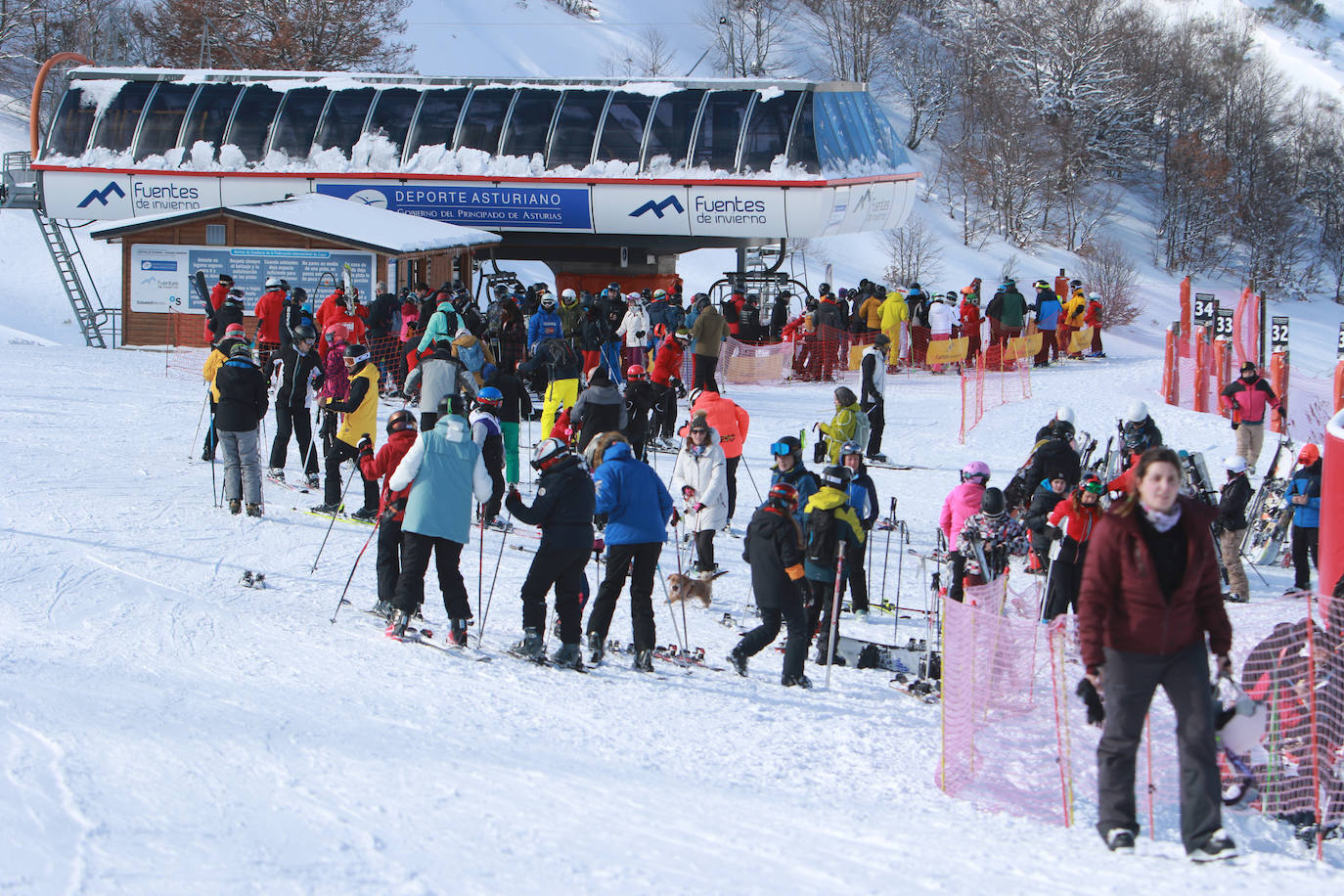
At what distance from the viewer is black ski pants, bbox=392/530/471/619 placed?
8.43m

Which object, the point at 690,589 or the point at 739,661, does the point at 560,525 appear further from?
the point at 690,589

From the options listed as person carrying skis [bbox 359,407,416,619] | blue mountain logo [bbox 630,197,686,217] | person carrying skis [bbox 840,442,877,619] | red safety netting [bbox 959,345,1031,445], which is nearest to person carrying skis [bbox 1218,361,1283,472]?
red safety netting [bbox 959,345,1031,445]

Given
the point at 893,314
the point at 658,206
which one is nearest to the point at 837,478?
the point at 893,314

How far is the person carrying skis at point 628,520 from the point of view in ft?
27.8

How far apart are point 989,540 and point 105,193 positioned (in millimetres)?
23000

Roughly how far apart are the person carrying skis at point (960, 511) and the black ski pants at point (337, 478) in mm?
4850

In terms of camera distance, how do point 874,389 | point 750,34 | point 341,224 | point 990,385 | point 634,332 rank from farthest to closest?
point 750,34, point 341,224, point 990,385, point 634,332, point 874,389

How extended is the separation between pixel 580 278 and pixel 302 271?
7566mm

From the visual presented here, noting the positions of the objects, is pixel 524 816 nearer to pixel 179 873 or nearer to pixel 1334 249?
pixel 179 873

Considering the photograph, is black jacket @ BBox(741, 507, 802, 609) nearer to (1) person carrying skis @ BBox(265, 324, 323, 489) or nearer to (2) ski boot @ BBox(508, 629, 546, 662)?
(2) ski boot @ BBox(508, 629, 546, 662)

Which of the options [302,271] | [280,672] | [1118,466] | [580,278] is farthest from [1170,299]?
[280,672]

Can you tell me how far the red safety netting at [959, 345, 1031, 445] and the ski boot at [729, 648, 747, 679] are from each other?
1004 cm

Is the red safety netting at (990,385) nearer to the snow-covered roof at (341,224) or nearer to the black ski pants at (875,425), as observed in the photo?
the black ski pants at (875,425)

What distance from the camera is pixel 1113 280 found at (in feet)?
162
